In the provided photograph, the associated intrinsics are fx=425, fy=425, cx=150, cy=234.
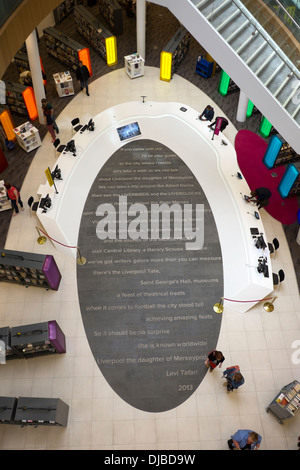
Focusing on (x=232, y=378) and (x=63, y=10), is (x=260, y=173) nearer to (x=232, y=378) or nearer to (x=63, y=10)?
(x=232, y=378)

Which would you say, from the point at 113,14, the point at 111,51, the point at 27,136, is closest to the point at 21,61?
the point at 111,51

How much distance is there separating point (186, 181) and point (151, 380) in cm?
658

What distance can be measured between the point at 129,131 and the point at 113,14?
637 centimetres

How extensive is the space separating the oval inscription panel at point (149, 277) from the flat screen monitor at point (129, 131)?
60 centimetres

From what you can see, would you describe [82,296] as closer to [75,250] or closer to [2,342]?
[75,250]

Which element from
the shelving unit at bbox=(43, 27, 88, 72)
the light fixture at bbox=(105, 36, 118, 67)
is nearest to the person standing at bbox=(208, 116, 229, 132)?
the light fixture at bbox=(105, 36, 118, 67)

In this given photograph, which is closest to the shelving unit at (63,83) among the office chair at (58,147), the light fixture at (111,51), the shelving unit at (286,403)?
the light fixture at (111,51)

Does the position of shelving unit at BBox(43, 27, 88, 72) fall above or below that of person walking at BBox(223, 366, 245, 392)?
above

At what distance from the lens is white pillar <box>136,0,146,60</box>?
15.6 m

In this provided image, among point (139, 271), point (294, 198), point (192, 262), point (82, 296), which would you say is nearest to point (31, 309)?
point (82, 296)

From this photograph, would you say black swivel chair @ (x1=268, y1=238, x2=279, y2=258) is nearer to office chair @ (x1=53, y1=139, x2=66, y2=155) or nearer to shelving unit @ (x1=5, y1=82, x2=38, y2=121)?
office chair @ (x1=53, y1=139, x2=66, y2=155)

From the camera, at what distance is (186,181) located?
46.0 ft

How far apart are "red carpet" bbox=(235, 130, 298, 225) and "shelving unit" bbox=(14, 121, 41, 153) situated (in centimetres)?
689
